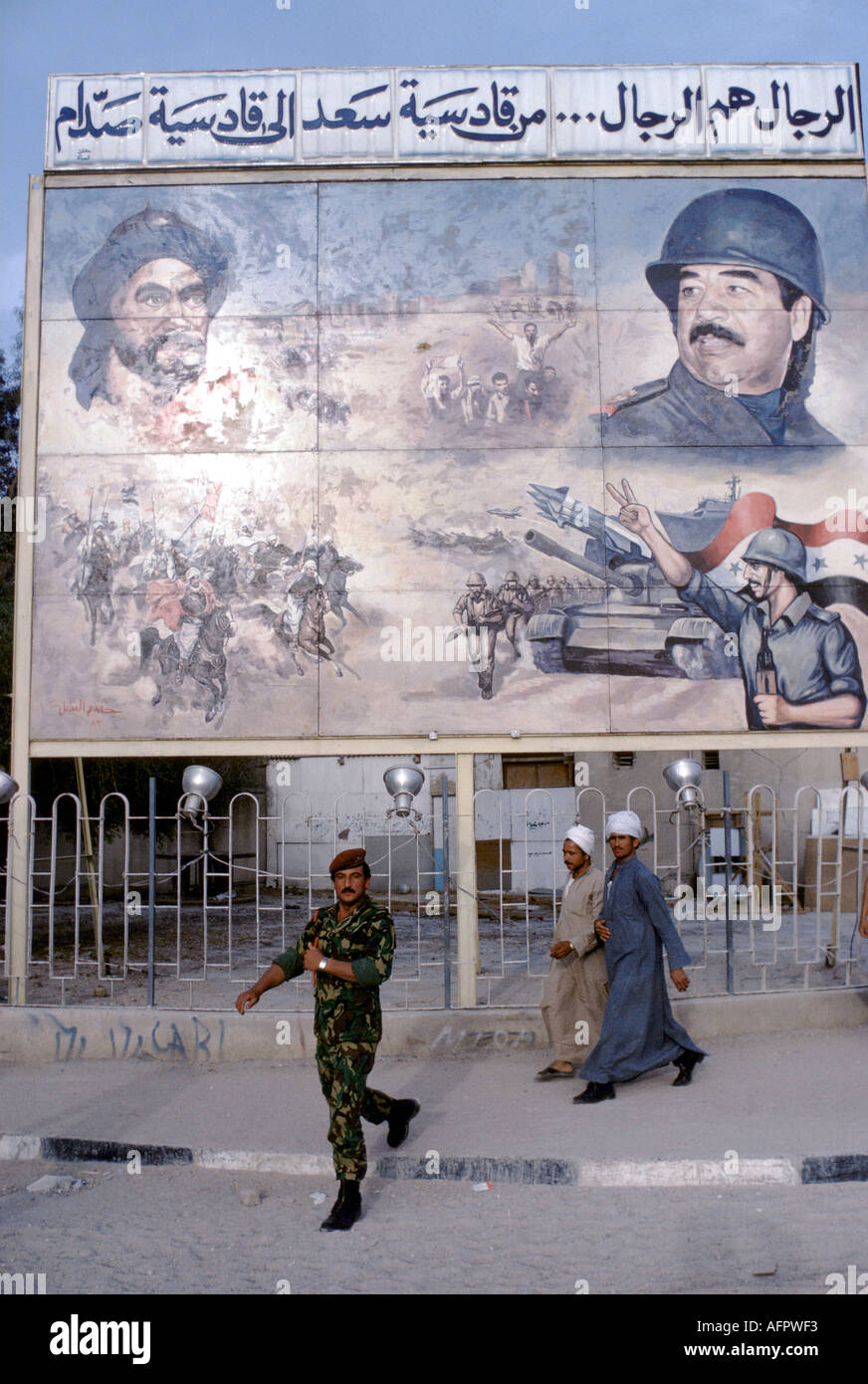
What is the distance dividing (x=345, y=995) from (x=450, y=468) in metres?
5.39

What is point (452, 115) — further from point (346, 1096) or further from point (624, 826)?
point (346, 1096)

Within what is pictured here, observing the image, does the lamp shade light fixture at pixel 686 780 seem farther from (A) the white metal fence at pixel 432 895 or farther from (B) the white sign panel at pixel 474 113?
(B) the white sign panel at pixel 474 113

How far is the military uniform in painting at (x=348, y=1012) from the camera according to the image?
502cm

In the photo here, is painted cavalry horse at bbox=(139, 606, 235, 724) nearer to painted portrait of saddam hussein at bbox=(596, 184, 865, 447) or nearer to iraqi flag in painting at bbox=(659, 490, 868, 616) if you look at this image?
painted portrait of saddam hussein at bbox=(596, 184, 865, 447)

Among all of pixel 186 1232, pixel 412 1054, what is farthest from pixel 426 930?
pixel 186 1232

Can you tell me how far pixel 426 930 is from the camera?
17.0m

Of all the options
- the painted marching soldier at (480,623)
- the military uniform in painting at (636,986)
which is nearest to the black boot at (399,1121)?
the military uniform in painting at (636,986)

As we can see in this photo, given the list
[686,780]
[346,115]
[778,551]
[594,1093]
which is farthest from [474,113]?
[594,1093]

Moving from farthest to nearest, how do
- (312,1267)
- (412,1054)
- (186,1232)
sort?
(412,1054), (186,1232), (312,1267)

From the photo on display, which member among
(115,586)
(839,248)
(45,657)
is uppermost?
(839,248)

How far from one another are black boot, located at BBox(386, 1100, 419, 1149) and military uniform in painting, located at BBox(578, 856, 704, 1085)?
1.35 metres

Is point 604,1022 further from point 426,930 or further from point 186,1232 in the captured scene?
point 426,930

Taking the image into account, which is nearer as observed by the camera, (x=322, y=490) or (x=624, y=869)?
(x=624, y=869)
